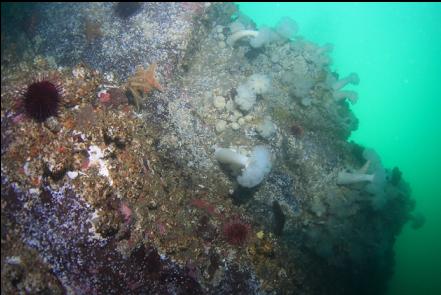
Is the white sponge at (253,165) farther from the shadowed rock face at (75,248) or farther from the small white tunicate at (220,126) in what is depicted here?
the shadowed rock face at (75,248)

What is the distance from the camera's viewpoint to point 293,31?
10469mm

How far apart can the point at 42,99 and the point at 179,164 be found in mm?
2952

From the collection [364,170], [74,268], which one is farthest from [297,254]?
[74,268]

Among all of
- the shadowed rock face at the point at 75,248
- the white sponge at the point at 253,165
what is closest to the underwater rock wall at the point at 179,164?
the shadowed rock face at the point at 75,248

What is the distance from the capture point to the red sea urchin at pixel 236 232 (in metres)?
5.30

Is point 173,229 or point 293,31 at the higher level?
point 293,31

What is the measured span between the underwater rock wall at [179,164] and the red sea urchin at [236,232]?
4cm

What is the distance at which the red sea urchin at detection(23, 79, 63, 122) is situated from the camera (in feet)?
12.3

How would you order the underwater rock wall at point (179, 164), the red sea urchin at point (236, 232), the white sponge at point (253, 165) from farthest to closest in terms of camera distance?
the white sponge at point (253, 165) → the red sea urchin at point (236, 232) → the underwater rock wall at point (179, 164)

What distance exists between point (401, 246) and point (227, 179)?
94.8 feet

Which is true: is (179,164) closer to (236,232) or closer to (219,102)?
(236,232)

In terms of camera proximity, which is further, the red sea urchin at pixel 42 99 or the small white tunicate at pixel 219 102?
the small white tunicate at pixel 219 102

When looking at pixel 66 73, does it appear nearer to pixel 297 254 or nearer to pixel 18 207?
pixel 18 207

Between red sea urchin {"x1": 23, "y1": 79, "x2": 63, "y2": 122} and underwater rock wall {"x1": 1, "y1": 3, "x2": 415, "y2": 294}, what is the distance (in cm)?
6
